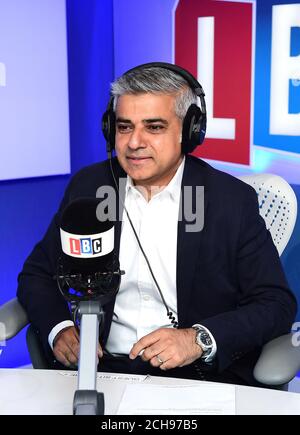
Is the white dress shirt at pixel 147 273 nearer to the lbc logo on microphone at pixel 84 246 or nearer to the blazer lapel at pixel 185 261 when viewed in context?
the blazer lapel at pixel 185 261

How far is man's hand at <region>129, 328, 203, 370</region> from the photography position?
1.22 m

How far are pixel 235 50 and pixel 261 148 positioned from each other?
426 millimetres

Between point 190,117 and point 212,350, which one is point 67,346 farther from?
point 190,117

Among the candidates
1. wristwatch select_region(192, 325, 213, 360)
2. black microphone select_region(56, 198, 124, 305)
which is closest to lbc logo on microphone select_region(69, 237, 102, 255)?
black microphone select_region(56, 198, 124, 305)

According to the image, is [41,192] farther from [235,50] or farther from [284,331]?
[284,331]

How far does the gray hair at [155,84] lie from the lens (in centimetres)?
156

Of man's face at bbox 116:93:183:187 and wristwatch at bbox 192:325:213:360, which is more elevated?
man's face at bbox 116:93:183:187

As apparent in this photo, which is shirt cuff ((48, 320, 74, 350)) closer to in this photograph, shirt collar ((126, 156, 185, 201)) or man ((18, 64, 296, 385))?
man ((18, 64, 296, 385))

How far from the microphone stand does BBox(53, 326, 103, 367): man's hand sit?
0.47m

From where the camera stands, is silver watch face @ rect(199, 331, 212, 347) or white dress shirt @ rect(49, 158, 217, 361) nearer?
silver watch face @ rect(199, 331, 212, 347)

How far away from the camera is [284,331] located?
1.51m

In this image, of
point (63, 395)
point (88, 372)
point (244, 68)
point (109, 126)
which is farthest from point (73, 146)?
point (88, 372)

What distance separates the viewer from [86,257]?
3.27 feet

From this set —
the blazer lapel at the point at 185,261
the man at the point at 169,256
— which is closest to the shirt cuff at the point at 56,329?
the man at the point at 169,256
